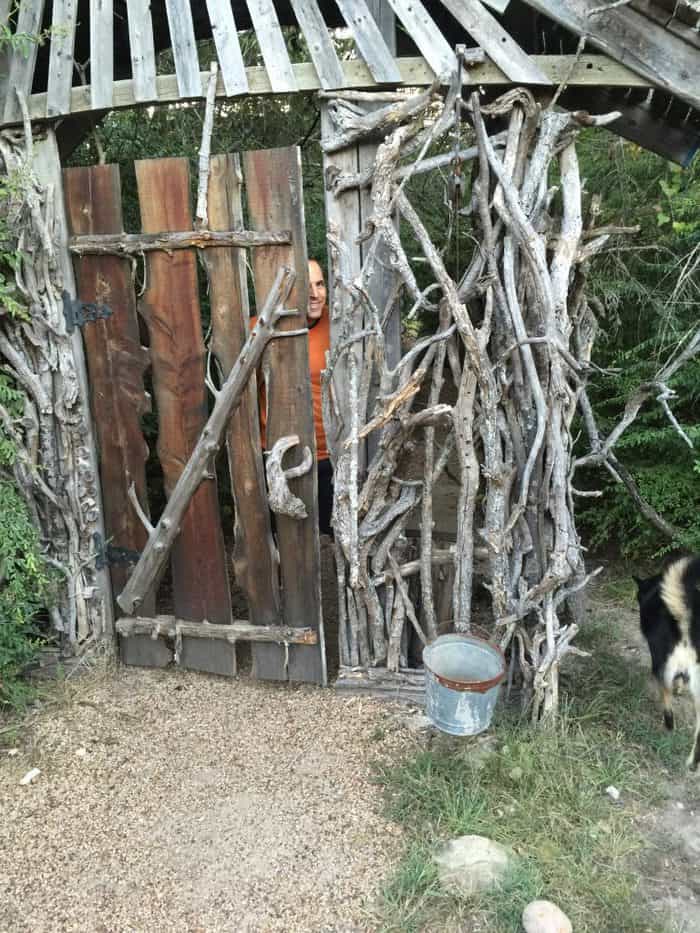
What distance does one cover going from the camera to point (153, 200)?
11.2ft

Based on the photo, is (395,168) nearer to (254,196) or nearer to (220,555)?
(254,196)

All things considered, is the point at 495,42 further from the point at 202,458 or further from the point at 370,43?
the point at 202,458

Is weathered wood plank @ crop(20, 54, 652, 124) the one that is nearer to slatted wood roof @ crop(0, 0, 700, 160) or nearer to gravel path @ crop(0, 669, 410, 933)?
slatted wood roof @ crop(0, 0, 700, 160)

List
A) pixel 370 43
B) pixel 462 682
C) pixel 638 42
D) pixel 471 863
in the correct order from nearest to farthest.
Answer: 1. pixel 471 863
2. pixel 462 682
3. pixel 638 42
4. pixel 370 43

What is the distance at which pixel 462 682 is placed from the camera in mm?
2861

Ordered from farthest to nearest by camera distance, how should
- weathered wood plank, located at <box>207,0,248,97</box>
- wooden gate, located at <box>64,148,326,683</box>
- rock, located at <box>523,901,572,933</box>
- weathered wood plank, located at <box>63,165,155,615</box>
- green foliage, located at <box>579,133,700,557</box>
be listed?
green foliage, located at <box>579,133,700,557</box> → weathered wood plank, located at <box>63,165,155,615</box> → wooden gate, located at <box>64,148,326,683</box> → weathered wood plank, located at <box>207,0,248,97</box> → rock, located at <box>523,901,572,933</box>

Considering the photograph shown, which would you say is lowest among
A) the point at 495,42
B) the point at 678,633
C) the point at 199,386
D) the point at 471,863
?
the point at 471,863

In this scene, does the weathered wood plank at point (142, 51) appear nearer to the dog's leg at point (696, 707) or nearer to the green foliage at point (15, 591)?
the green foliage at point (15, 591)

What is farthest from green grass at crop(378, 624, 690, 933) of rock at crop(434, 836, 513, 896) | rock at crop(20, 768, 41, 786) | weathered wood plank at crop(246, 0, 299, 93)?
weathered wood plank at crop(246, 0, 299, 93)

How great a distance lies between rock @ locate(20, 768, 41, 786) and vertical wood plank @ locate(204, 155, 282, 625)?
1.21m

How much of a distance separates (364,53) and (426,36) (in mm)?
268

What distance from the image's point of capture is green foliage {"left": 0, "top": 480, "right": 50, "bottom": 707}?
11.6 ft

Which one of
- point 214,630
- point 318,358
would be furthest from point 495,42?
point 214,630

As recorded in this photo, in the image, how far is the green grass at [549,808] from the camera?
8.24ft
